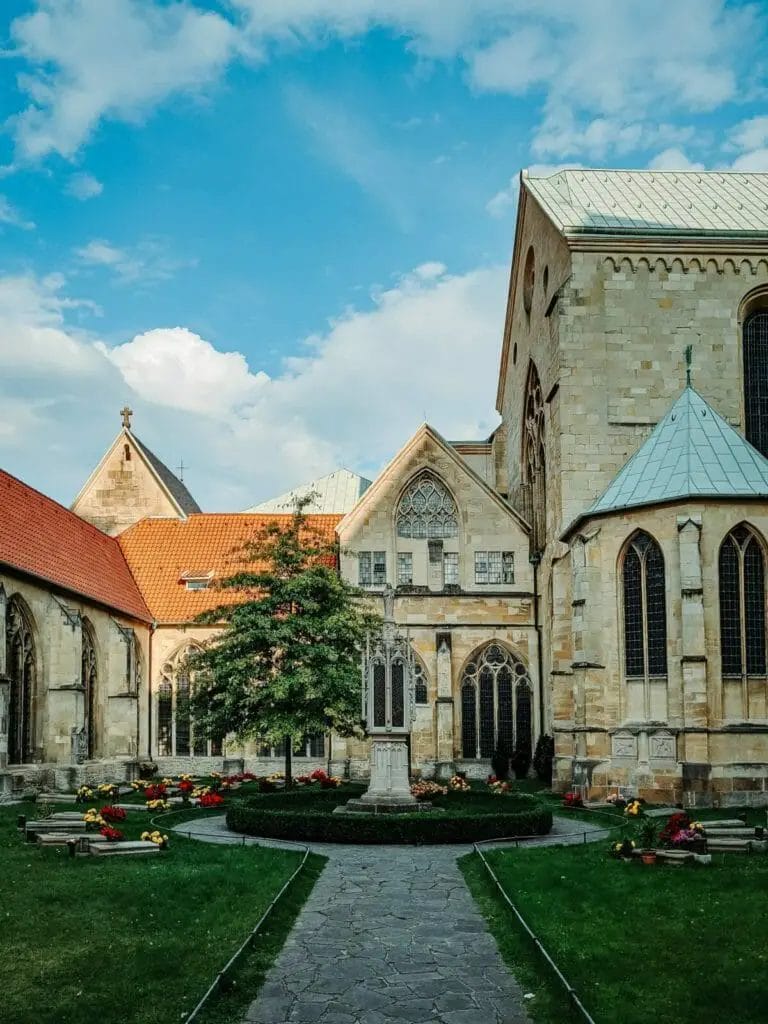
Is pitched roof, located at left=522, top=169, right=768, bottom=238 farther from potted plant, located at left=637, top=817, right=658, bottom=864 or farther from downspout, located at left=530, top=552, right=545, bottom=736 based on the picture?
potted plant, located at left=637, top=817, right=658, bottom=864

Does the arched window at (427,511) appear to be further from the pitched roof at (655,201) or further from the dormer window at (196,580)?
the pitched roof at (655,201)

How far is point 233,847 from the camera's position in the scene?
58.4ft

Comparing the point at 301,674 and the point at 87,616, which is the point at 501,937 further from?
the point at 87,616

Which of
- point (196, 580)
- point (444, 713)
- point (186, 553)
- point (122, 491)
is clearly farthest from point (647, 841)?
point (122, 491)

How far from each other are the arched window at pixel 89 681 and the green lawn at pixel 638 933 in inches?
720

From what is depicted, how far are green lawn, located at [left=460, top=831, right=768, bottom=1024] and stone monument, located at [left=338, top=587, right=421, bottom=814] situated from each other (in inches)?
211

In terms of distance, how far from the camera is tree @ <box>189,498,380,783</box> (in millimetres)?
25484

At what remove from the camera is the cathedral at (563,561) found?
2552 centimetres

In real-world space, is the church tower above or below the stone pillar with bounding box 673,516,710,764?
above

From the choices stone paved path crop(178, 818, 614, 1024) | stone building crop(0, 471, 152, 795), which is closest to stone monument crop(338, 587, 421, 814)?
stone paved path crop(178, 818, 614, 1024)

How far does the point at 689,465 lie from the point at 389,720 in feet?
33.5

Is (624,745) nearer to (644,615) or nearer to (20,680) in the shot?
(644,615)

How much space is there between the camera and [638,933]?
11.4 m

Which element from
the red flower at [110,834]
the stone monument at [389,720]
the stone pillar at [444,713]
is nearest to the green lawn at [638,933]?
the stone monument at [389,720]
